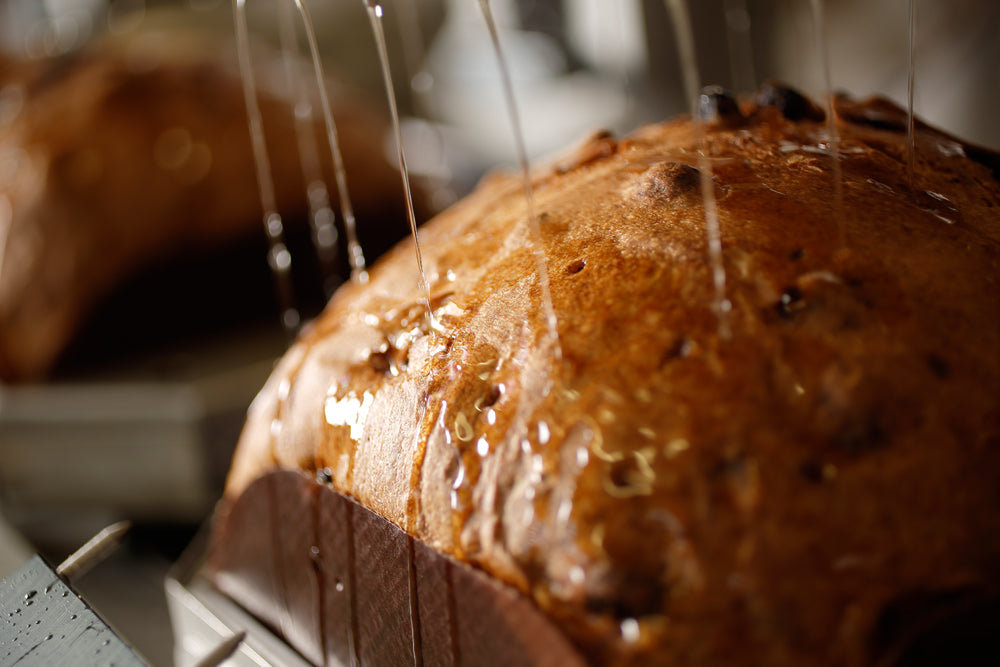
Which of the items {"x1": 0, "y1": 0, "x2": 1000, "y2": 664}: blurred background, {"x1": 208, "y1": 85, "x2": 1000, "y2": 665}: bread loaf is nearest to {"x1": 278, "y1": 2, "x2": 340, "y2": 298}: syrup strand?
{"x1": 0, "y1": 0, "x2": 1000, "y2": 664}: blurred background

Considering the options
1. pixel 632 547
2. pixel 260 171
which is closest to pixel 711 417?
pixel 632 547

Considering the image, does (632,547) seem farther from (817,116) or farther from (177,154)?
(177,154)

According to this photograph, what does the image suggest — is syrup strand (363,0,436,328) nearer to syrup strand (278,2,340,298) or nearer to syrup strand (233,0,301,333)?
syrup strand (233,0,301,333)

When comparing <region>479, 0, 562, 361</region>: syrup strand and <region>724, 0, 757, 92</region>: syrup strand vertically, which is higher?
<region>479, 0, 562, 361</region>: syrup strand

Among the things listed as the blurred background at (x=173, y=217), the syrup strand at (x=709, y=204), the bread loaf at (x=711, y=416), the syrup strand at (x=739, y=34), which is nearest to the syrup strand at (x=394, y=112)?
the bread loaf at (x=711, y=416)

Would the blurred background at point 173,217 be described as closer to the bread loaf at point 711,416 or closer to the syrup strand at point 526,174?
the bread loaf at point 711,416

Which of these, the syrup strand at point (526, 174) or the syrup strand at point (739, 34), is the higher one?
the syrup strand at point (526, 174)
